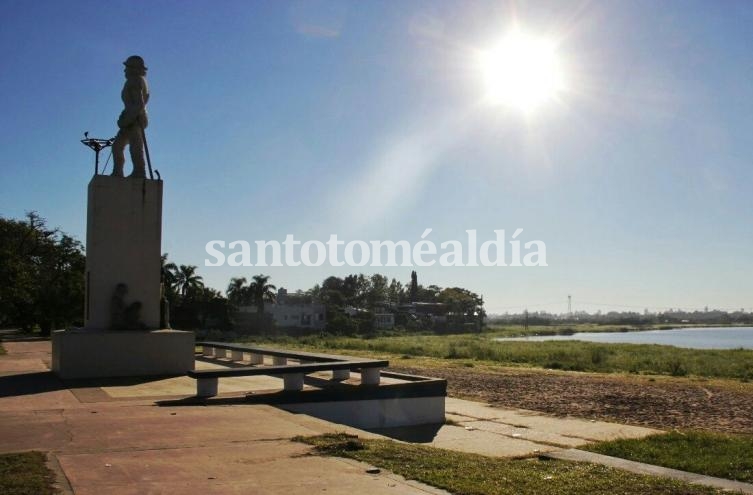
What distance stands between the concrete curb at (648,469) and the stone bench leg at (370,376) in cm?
500

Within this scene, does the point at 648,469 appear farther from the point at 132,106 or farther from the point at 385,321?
the point at 385,321

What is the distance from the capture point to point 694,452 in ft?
28.7

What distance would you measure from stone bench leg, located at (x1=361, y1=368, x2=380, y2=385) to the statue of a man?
685 centimetres

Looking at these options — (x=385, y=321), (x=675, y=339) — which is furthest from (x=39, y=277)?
(x=675, y=339)

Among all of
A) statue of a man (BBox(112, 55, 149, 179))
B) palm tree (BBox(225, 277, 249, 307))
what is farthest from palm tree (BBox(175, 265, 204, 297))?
statue of a man (BBox(112, 55, 149, 179))

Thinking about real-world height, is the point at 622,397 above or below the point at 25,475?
below

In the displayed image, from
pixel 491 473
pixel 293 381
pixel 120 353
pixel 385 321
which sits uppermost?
pixel 120 353

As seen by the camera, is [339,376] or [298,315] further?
[298,315]

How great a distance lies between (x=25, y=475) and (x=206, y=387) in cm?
563

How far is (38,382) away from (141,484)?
898 cm

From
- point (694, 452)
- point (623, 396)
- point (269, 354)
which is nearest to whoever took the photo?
point (694, 452)

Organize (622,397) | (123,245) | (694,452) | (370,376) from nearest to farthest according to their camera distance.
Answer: (694,452), (370,376), (123,245), (622,397)

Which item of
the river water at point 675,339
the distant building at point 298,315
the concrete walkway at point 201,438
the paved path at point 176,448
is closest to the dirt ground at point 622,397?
the concrete walkway at point 201,438

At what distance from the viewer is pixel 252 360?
59.1ft
